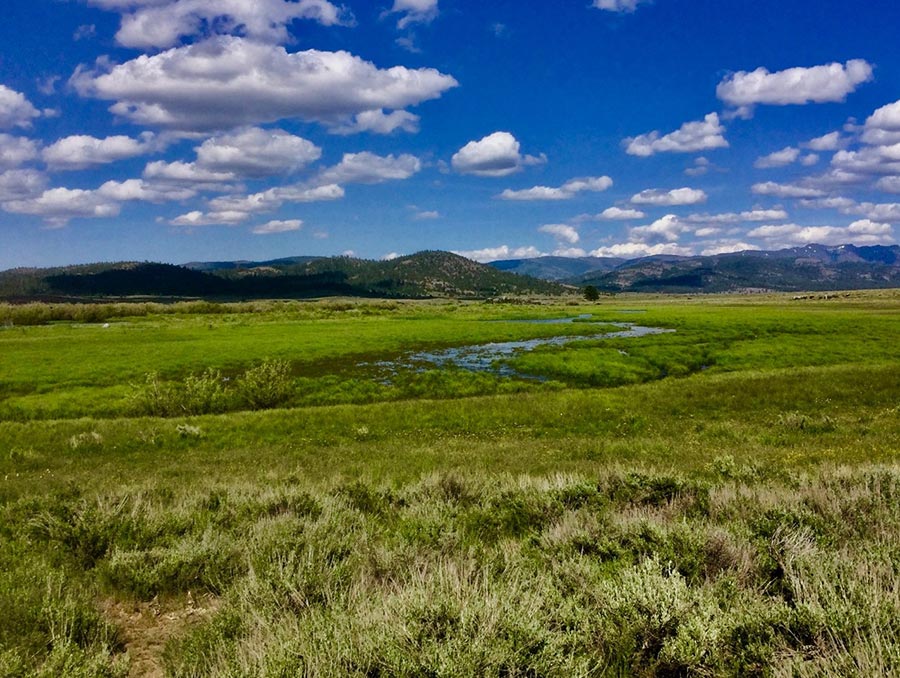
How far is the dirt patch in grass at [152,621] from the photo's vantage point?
210 inches

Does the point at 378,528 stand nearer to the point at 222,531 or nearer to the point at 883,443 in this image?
the point at 222,531

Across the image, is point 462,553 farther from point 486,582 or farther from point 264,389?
point 264,389

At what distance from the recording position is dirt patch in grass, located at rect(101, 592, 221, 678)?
533 centimetres

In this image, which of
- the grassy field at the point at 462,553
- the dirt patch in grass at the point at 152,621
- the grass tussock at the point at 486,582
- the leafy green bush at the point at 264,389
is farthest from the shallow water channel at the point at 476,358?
the dirt patch in grass at the point at 152,621

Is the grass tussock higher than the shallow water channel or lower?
higher

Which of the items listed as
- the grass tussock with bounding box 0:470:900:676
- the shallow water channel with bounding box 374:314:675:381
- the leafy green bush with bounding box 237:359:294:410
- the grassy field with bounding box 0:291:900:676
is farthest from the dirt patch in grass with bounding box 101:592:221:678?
the shallow water channel with bounding box 374:314:675:381

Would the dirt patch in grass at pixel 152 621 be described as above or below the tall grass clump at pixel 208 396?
above

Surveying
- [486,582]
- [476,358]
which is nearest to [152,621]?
[486,582]

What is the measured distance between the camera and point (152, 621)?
611 centimetres

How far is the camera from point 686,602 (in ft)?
15.9

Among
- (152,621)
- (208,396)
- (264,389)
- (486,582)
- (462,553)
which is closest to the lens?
(486,582)

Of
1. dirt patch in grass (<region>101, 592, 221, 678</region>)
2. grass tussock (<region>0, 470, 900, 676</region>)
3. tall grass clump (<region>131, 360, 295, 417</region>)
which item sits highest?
grass tussock (<region>0, 470, 900, 676</region>)

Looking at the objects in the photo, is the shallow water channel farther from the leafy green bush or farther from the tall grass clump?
the tall grass clump

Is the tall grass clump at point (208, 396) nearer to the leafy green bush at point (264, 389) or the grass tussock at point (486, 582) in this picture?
the leafy green bush at point (264, 389)
